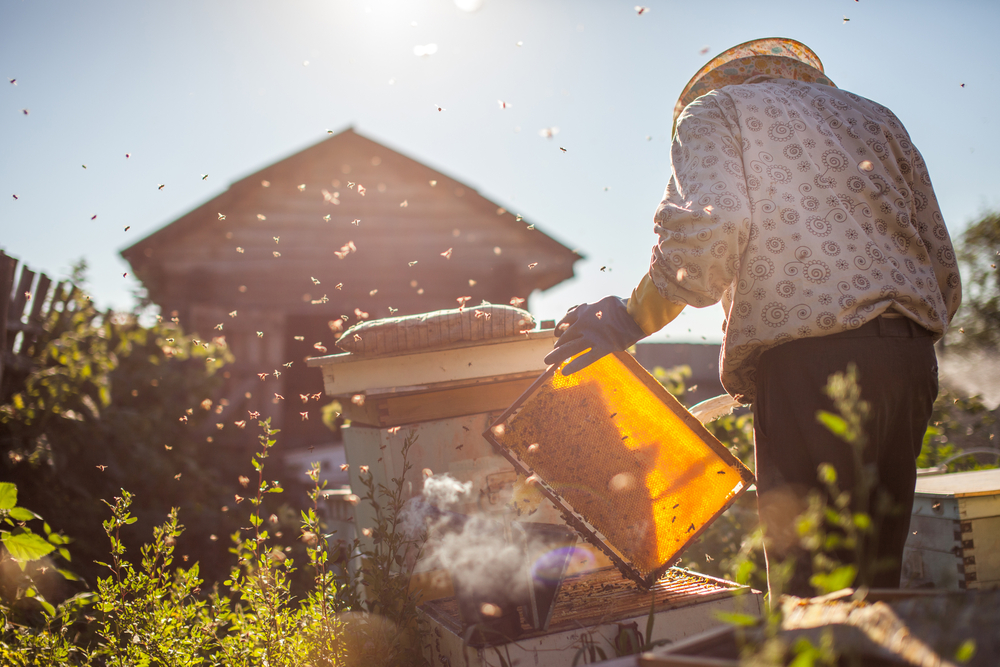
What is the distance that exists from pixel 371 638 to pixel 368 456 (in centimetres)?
98

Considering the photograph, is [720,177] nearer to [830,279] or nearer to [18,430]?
[830,279]

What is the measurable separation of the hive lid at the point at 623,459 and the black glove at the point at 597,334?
15 cm

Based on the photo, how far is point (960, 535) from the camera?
8.35 feet

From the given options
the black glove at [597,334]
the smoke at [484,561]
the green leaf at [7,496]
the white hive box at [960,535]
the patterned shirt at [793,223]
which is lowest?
the white hive box at [960,535]

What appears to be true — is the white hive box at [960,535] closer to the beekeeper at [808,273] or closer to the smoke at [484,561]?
the beekeeper at [808,273]

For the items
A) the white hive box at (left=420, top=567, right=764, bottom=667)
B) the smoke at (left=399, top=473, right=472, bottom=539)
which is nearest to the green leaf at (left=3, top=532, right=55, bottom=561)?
the smoke at (left=399, top=473, right=472, bottom=539)

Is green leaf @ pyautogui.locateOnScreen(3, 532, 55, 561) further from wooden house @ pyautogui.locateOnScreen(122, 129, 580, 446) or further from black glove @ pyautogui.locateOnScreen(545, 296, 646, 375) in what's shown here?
wooden house @ pyautogui.locateOnScreen(122, 129, 580, 446)

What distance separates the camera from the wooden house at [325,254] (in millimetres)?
8641

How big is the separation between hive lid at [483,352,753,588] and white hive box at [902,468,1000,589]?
122cm

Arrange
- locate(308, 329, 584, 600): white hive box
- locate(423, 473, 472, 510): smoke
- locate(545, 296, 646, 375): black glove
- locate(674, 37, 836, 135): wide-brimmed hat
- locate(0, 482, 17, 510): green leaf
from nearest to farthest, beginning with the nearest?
1. locate(545, 296, 646, 375): black glove
2. locate(674, 37, 836, 135): wide-brimmed hat
3. locate(0, 482, 17, 510): green leaf
4. locate(423, 473, 472, 510): smoke
5. locate(308, 329, 584, 600): white hive box

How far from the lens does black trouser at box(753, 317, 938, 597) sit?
5.03ft

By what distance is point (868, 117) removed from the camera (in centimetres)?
179

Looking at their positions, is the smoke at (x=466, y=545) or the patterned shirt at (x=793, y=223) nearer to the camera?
the patterned shirt at (x=793, y=223)

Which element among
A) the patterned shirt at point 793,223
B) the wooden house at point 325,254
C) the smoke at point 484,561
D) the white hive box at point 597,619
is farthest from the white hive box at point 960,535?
the wooden house at point 325,254
